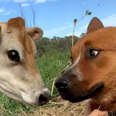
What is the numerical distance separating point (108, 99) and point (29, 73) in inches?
53.0

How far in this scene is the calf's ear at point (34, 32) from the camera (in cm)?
499

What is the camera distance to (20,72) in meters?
4.36

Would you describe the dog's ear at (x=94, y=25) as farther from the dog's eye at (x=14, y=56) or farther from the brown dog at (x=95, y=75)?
the dog's eye at (x=14, y=56)

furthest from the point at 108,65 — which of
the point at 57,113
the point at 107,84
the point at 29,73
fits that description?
the point at 57,113

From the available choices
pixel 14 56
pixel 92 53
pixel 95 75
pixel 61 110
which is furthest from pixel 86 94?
pixel 61 110

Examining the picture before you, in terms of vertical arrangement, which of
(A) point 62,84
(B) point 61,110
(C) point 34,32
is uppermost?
(C) point 34,32

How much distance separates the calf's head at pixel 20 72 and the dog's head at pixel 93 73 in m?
0.84

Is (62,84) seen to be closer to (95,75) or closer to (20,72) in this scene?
(95,75)

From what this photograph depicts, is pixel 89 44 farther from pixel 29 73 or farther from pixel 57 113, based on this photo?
pixel 57 113

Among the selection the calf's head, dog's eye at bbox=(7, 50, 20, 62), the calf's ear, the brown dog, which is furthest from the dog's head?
the calf's ear

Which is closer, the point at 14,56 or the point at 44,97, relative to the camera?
the point at 44,97

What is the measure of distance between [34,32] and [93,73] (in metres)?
1.97

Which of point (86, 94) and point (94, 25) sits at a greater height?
point (94, 25)

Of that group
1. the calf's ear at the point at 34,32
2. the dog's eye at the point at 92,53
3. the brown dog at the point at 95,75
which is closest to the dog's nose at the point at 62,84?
the brown dog at the point at 95,75
